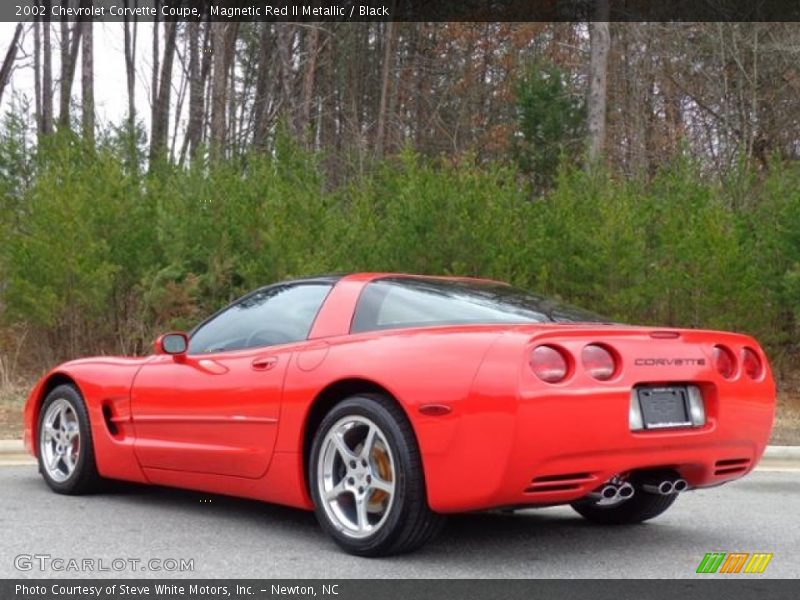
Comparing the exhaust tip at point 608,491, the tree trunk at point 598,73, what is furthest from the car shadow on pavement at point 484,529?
the tree trunk at point 598,73

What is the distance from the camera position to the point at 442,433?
15.5ft

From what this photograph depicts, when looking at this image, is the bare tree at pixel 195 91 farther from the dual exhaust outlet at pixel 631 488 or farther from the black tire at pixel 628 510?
the dual exhaust outlet at pixel 631 488

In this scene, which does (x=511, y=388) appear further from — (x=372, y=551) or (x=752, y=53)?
(x=752, y=53)

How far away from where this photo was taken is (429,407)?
189 inches

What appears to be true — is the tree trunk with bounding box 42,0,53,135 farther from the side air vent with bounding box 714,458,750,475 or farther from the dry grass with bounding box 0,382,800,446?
the side air vent with bounding box 714,458,750,475

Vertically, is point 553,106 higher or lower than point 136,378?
higher

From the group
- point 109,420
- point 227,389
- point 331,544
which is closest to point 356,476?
point 331,544

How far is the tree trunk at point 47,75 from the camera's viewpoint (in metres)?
33.5

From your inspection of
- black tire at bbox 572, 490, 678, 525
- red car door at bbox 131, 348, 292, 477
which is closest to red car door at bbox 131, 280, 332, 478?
red car door at bbox 131, 348, 292, 477

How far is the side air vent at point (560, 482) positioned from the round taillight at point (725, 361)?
0.99 meters

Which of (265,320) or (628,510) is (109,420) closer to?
(265,320)
